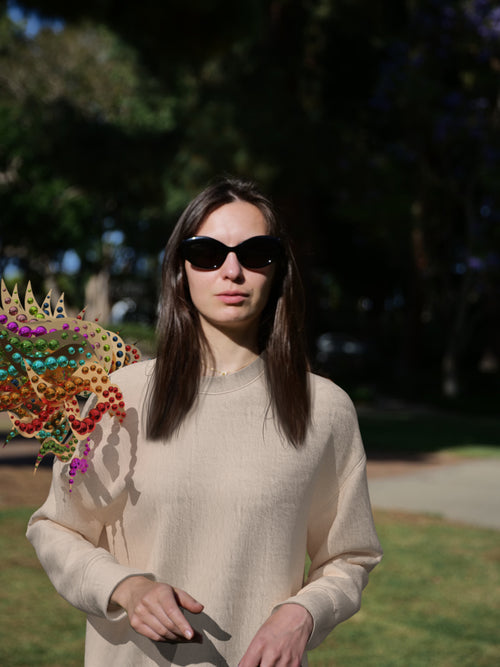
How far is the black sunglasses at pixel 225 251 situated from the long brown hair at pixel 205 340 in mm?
66

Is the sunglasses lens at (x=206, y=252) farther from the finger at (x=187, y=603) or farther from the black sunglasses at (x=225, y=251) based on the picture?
the finger at (x=187, y=603)

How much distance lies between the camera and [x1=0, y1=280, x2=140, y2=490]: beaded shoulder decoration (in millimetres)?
1618

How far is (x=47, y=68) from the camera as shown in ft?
85.6

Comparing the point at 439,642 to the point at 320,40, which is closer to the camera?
the point at 439,642

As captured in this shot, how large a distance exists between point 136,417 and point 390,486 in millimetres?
7852

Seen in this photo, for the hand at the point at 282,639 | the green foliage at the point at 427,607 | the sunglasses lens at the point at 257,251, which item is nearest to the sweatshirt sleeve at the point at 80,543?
the hand at the point at 282,639

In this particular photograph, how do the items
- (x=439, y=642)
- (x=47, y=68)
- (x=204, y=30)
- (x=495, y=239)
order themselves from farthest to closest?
(x=47, y=68) < (x=495, y=239) < (x=204, y=30) < (x=439, y=642)

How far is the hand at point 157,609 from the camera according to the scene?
55.4 inches

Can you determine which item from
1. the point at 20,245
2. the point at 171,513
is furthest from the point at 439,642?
the point at 20,245

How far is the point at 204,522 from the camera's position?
5.46ft

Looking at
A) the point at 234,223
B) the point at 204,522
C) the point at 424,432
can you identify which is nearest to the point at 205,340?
the point at 234,223

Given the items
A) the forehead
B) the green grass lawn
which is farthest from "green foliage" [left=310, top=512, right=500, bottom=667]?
the forehead

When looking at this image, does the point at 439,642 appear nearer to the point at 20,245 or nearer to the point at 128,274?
the point at 20,245

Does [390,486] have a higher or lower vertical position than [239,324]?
lower
